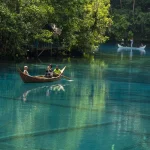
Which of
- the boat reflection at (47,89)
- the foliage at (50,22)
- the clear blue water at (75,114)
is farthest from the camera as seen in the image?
the foliage at (50,22)

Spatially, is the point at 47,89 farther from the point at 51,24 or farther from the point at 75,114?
the point at 51,24

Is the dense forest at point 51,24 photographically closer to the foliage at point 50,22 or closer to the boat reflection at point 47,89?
the foliage at point 50,22

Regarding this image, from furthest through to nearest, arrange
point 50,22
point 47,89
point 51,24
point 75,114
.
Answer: point 51,24
point 50,22
point 47,89
point 75,114

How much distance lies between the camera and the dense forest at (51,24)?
119 ft

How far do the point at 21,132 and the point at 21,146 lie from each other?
166 cm

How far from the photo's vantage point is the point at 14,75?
28.4m

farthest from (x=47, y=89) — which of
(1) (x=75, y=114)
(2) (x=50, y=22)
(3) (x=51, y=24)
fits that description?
(3) (x=51, y=24)

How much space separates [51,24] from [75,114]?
2637 centimetres

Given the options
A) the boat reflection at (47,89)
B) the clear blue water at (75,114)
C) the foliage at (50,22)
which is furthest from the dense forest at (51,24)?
the boat reflection at (47,89)

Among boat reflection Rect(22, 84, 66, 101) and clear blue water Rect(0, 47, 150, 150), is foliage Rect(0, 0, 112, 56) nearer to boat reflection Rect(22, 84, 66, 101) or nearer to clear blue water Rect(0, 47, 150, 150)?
clear blue water Rect(0, 47, 150, 150)

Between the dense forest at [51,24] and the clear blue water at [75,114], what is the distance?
837 cm

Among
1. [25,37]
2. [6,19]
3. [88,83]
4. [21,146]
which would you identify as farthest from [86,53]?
[21,146]

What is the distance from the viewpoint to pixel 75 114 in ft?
56.0

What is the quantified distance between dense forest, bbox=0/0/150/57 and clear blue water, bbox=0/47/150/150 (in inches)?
330
